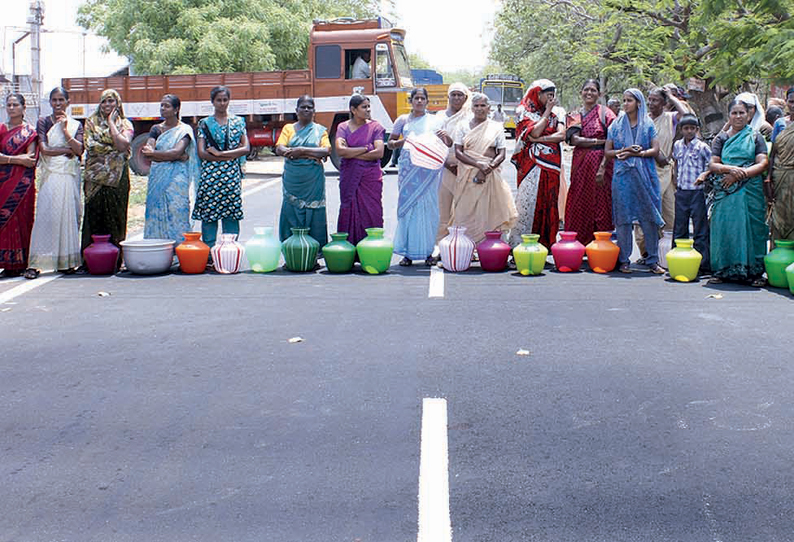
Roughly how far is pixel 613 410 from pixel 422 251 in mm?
4912

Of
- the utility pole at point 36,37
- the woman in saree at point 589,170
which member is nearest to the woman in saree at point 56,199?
the woman in saree at point 589,170

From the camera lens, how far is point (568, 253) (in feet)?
31.1

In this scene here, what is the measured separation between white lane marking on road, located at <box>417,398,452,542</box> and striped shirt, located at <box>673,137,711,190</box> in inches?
192

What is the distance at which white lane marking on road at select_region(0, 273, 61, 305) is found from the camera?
8.52 meters

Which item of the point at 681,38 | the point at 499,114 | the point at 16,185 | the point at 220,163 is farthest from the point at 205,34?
the point at 16,185

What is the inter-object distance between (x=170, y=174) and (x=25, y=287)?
1767 millimetres

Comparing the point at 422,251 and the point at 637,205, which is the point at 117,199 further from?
the point at 637,205

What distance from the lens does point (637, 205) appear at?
9.59 metres

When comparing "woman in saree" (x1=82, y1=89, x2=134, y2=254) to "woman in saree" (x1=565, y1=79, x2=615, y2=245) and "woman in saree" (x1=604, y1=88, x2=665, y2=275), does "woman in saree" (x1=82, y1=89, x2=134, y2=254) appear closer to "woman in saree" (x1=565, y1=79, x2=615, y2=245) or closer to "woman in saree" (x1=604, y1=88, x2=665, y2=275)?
"woman in saree" (x1=565, y1=79, x2=615, y2=245)

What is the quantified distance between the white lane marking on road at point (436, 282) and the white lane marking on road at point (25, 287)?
3.60 metres

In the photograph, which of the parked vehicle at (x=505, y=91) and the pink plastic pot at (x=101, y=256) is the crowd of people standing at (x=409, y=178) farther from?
the parked vehicle at (x=505, y=91)

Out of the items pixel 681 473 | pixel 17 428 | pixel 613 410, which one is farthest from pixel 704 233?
pixel 17 428

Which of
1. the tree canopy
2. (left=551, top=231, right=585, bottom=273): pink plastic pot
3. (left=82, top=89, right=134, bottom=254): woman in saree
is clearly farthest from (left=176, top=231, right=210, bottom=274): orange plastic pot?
Result: the tree canopy

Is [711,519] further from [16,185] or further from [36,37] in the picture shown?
[36,37]
